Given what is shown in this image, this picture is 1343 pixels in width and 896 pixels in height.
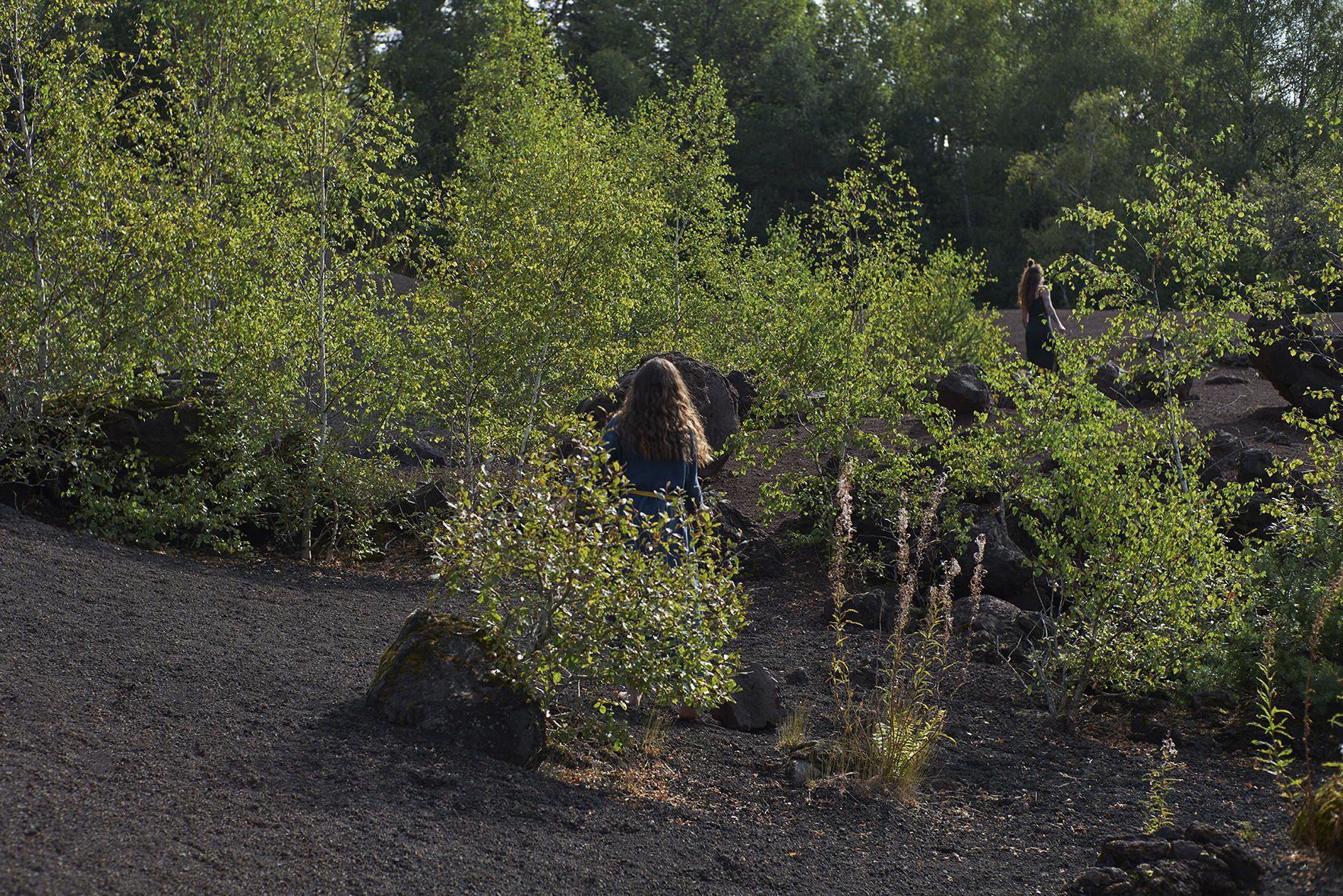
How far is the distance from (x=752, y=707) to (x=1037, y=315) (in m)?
6.91

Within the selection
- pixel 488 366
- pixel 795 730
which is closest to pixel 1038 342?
pixel 488 366

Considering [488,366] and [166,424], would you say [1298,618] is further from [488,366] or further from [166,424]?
[166,424]

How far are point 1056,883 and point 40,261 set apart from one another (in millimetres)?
7002

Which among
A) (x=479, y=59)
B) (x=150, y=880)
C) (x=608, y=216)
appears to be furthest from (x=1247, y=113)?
(x=150, y=880)

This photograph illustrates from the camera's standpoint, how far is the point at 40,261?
22.0ft

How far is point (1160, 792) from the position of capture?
384cm

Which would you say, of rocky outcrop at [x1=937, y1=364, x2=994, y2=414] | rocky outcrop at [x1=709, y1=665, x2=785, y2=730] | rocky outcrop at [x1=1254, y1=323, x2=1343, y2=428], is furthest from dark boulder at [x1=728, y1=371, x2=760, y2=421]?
rocky outcrop at [x1=709, y1=665, x2=785, y2=730]

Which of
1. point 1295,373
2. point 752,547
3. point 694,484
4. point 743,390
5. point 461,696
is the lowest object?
point 461,696

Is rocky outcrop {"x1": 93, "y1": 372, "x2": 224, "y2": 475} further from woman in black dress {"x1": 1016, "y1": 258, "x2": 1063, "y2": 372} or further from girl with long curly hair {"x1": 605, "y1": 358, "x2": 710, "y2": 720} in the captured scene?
woman in black dress {"x1": 1016, "y1": 258, "x2": 1063, "y2": 372}

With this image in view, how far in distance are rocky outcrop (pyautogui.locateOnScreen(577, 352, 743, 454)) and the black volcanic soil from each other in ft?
16.3

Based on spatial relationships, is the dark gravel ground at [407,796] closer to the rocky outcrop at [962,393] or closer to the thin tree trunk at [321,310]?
the thin tree trunk at [321,310]

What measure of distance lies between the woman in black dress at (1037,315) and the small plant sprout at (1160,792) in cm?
573

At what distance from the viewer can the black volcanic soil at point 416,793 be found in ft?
8.91

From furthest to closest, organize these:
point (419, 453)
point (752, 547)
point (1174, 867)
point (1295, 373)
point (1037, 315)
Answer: point (1295, 373) < point (419, 453) < point (1037, 315) < point (752, 547) < point (1174, 867)
